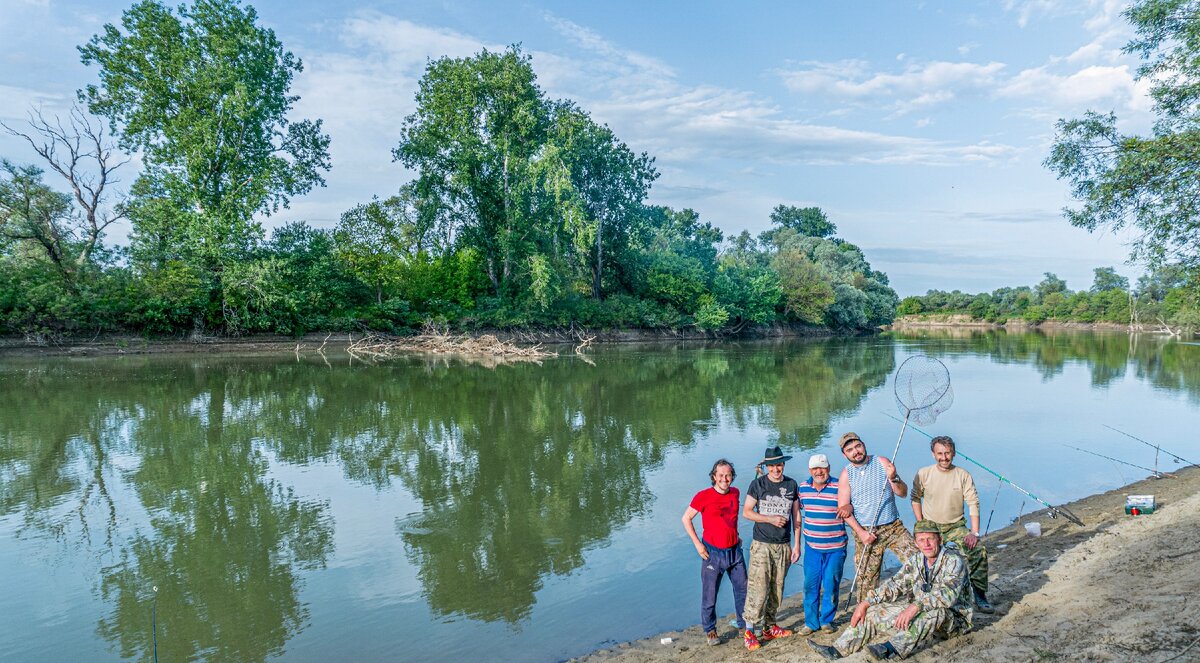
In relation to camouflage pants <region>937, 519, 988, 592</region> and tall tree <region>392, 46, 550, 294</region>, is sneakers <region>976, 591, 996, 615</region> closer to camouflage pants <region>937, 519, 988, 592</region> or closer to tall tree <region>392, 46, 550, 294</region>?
camouflage pants <region>937, 519, 988, 592</region>

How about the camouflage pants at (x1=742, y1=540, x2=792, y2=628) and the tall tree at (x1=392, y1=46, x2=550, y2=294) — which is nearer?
the camouflage pants at (x1=742, y1=540, x2=792, y2=628)

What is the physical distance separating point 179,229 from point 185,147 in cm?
420

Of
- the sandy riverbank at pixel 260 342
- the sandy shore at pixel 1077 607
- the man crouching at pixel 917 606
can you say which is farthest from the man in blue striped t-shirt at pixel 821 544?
the sandy riverbank at pixel 260 342

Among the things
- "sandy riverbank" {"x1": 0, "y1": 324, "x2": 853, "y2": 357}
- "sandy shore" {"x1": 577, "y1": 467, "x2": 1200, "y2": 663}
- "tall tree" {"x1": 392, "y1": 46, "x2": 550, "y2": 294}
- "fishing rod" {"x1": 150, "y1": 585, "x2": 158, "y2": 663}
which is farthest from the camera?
"tall tree" {"x1": 392, "y1": 46, "x2": 550, "y2": 294}

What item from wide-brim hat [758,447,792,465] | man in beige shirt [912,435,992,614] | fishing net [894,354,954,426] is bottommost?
man in beige shirt [912,435,992,614]

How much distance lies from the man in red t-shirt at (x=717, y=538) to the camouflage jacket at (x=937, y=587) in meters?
1.01

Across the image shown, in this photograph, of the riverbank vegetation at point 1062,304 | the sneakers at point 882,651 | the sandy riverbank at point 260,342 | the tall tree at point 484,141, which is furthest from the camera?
Result: the riverbank vegetation at point 1062,304

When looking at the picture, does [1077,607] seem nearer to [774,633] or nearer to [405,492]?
[774,633]

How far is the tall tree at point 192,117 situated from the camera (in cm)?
3259

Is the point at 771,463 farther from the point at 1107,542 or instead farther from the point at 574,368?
the point at 574,368

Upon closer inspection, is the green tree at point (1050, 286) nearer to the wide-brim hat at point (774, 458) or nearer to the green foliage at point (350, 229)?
the green foliage at point (350, 229)

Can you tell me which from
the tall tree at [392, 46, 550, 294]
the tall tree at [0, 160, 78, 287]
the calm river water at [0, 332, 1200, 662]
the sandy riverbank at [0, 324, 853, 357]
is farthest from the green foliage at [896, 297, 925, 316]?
the tall tree at [0, 160, 78, 287]

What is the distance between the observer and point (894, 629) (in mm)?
4395

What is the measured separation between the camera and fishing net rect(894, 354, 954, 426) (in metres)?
5.90
